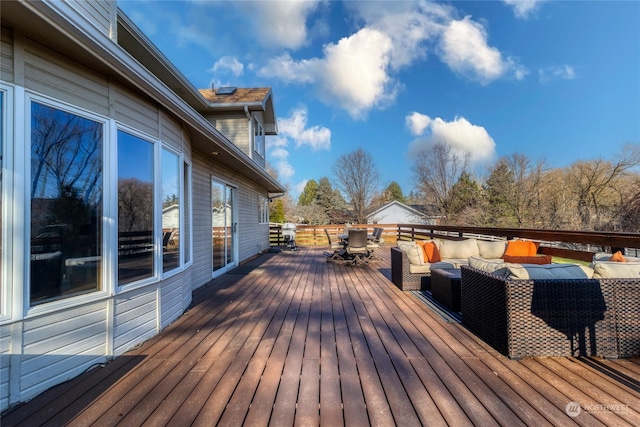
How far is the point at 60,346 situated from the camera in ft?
6.48

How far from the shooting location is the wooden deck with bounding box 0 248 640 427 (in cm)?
160

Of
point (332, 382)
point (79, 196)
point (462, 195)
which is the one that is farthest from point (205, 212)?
point (462, 195)

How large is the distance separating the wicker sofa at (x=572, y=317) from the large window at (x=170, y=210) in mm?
3634

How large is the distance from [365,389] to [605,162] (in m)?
23.5

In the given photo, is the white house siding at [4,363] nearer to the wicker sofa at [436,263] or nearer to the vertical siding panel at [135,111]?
the vertical siding panel at [135,111]

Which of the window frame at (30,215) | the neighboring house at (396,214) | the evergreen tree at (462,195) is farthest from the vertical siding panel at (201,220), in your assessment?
the neighboring house at (396,214)

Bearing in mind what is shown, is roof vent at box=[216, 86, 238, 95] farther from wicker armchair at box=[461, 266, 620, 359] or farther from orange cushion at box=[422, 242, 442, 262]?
wicker armchair at box=[461, 266, 620, 359]

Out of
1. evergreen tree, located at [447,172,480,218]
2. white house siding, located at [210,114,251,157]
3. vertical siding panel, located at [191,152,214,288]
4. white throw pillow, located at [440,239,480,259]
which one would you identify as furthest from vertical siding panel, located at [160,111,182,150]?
evergreen tree, located at [447,172,480,218]

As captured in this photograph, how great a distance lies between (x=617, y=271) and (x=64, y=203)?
4.78 m

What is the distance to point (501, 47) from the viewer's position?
34.6ft

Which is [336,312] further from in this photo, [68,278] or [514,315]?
[68,278]

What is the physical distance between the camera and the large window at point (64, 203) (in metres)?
1.88

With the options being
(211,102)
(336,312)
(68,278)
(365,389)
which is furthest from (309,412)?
(211,102)

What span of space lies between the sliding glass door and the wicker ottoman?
14.7 ft
